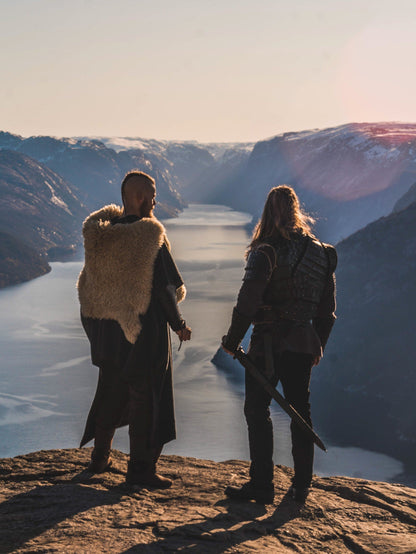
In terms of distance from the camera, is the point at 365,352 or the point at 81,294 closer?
the point at 81,294

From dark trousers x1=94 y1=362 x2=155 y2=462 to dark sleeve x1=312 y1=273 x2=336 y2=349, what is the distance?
4.58ft

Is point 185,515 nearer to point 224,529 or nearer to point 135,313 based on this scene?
point 224,529

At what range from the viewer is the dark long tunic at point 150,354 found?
516 cm

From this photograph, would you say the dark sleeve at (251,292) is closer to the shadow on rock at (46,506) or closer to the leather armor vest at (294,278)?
the leather armor vest at (294,278)

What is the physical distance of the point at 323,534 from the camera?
15.4 feet

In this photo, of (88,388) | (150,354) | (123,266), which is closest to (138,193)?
(123,266)

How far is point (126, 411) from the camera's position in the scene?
5496 millimetres

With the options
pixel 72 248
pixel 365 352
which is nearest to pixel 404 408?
pixel 365 352

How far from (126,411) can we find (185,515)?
107cm

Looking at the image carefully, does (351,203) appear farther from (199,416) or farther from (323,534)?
(323,534)

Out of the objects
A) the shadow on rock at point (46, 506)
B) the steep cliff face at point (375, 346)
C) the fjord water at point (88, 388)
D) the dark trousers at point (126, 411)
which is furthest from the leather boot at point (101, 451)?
the steep cliff face at point (375, 346)

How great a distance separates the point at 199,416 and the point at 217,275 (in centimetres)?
6070

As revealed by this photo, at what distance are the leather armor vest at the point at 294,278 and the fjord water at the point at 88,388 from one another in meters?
47.8

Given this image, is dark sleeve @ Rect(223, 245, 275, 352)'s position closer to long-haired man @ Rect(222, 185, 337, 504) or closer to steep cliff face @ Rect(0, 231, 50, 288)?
long-haired man @ Rect(222, 185, 337, 504)
